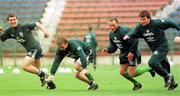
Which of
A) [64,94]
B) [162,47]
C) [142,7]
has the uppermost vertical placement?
[162,47]

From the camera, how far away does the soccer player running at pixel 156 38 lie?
14.2 m

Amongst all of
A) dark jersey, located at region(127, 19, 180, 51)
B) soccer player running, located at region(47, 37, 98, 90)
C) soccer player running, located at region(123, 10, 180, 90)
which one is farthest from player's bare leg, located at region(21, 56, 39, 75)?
dark jersey, located at region(127, 19, 180, 51)

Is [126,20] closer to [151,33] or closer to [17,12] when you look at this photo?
[17,12]

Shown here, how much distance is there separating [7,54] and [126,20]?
22.7 ft

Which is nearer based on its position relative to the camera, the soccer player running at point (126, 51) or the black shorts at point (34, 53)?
the soccer player running at point (126, 51)

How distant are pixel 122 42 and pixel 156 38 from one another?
1.30 meters

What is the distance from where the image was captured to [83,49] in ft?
52.3

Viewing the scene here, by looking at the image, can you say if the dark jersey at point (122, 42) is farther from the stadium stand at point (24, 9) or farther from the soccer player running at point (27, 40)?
the stadium stand at point (24, 9)

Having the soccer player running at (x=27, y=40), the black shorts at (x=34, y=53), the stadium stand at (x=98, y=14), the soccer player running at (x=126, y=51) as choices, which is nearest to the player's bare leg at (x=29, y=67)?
the soccer player running at (x=27, y=40)

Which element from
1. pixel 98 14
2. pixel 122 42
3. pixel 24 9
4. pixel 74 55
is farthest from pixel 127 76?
pixel 24 9

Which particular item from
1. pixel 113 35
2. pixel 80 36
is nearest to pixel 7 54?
pixel 80 36

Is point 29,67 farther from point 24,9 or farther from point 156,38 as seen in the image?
point 24,9

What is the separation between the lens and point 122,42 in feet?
50.9

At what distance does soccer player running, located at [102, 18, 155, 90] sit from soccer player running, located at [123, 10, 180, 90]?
2.54ft
